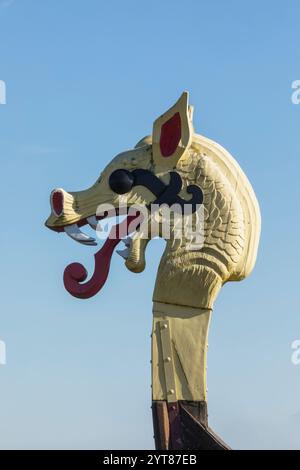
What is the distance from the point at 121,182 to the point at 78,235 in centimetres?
63

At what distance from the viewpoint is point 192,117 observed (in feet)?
40.8

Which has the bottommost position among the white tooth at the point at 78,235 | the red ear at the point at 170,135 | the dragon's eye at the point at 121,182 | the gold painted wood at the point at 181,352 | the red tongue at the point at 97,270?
the gold painted wood at the point at 181,352

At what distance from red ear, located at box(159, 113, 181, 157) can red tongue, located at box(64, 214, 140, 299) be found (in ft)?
2.17

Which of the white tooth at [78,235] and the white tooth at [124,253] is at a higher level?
the white tooth at [78,235]

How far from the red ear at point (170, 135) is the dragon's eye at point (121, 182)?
14.9 inches

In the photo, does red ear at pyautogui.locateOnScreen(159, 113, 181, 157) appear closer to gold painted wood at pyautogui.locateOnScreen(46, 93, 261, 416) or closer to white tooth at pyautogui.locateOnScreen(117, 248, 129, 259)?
→ gold painted wood at pyautogui.locateOnScreen(46, 93, 261, 416)

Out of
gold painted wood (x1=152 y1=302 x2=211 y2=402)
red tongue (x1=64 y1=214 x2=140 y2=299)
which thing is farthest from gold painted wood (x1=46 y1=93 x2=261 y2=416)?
red tongue (x1=64 y1=214 x2=140 y2=299)

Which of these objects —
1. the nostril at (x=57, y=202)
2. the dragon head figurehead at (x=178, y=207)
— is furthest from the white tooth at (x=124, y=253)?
the nostril at (x=57, y=202)

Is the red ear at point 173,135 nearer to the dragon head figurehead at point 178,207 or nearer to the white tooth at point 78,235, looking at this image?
the dragon head figurehead at point 178,207

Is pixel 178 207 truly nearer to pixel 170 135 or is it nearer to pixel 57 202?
pixel 170 135

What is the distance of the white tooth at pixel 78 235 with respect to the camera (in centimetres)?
1243

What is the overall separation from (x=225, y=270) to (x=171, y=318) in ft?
2.12

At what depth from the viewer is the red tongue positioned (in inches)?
484

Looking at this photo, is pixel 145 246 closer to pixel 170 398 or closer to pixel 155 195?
pixel 155 195
